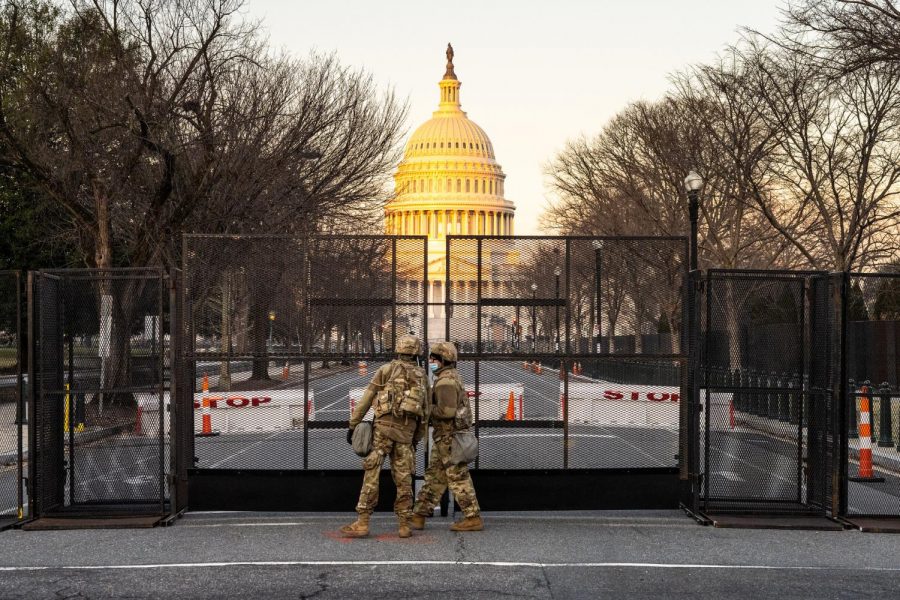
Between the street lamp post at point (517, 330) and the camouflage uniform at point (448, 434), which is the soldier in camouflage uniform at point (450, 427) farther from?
the street lamp post at point (517, 330)

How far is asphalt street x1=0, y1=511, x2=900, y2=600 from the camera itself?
8.62 m

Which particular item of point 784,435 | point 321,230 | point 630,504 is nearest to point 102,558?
point 630,504

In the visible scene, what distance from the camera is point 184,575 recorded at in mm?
9078

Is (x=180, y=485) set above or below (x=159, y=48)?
below

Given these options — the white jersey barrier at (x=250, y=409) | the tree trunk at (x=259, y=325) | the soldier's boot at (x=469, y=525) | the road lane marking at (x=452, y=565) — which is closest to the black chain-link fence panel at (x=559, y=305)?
the soldier's boot at (x=469, y=525)

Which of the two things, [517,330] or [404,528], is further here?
[517,330]

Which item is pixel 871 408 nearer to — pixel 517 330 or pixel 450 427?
pixel 517 330

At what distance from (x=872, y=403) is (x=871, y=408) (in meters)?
6.17

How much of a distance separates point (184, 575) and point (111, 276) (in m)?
4.11

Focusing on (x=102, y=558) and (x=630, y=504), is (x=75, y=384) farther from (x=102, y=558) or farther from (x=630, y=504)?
(x=630, y=504)

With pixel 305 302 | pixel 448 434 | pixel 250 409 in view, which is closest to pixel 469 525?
pixel 448 434

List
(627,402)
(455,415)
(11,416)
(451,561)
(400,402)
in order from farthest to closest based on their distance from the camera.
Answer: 1. (11,416)
2. (627,402)
3. (455,415)
4. (400,402)
5. (451,561)

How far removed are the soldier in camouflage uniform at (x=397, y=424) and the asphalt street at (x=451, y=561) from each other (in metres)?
0.29

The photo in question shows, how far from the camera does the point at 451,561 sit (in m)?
9.67
